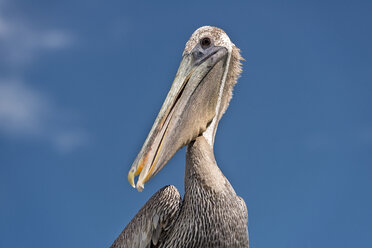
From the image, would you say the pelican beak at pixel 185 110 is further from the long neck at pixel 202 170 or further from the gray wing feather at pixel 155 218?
the gray wing feather at pixel 155 218

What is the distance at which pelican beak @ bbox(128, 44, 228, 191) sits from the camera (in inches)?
199

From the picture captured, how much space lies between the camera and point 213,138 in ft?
18.7

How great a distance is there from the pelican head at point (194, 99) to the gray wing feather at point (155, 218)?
38 cm

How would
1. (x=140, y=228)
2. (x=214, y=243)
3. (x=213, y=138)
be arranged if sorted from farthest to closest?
(x=213, y=138)
(x=140, y=228)
(x=214, y=243)

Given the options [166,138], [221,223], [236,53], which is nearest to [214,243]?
[221,223]

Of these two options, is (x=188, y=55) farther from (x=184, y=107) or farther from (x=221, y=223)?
(x=221, y=223)

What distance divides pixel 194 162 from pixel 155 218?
668 mm

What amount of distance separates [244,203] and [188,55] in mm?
1784

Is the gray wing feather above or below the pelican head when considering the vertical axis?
below

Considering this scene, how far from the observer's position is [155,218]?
17.1ft

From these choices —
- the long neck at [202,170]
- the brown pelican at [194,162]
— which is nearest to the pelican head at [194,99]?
the brown pelican at [194,162]

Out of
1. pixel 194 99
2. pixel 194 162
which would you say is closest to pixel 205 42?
pixel 194 99

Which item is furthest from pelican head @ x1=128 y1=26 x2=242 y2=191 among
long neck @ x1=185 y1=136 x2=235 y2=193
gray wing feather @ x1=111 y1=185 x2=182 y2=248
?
gray wing feather @ x1=111 y1=185 x2=182 y2=248

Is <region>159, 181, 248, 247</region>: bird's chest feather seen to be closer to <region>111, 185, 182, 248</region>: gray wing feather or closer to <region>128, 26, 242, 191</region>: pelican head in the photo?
<region>111, 185, 182, 248</region>: gray wing feather
